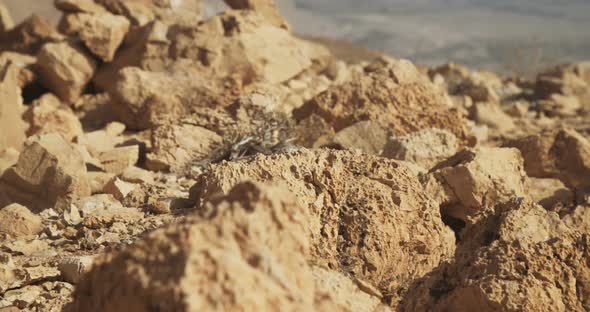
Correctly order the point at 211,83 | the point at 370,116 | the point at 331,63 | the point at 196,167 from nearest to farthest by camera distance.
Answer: the point at 196,167 < the point at 370,116 < the point at 211,83 < the point at 331,63

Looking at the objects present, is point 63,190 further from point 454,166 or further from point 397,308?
point 397,308

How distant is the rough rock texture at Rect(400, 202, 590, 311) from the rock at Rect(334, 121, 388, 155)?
9.63 ft

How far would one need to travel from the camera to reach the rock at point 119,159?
20.4 feet

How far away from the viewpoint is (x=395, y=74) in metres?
7.19

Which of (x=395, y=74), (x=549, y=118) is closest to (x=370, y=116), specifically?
(x=395, y=74)

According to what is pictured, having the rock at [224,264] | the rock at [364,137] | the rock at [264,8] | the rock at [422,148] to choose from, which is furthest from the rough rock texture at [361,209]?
the rock at [264,8]

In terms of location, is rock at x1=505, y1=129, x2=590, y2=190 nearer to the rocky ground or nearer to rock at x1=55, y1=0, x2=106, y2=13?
the rocky ground

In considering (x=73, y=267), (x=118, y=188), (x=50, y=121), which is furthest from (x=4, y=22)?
(x=73, y=267)

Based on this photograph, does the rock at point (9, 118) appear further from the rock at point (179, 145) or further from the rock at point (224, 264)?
the rock at point (224, 264)

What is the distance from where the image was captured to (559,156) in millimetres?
6426

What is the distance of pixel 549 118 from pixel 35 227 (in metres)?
9.62

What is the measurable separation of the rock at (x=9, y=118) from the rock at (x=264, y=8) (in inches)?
142

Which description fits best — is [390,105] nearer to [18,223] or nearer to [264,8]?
[18,223]

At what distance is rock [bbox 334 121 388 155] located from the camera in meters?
6.20
